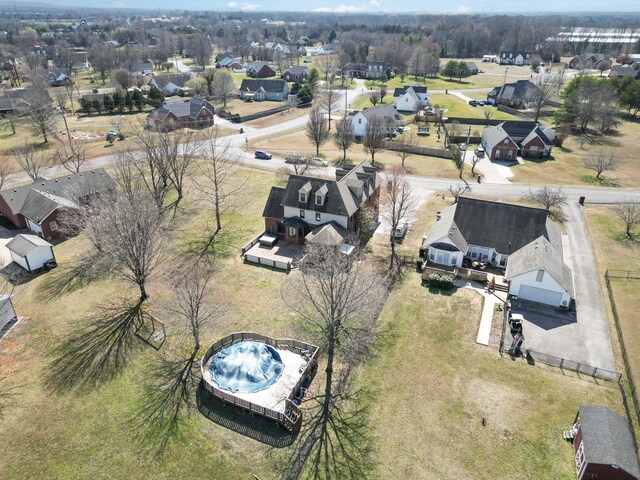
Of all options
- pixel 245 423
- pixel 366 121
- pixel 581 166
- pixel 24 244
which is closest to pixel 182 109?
pixel 366 121


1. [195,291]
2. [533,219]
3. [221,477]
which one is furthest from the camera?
[533,219]

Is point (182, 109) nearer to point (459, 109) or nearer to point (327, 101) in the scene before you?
point (327, 101)

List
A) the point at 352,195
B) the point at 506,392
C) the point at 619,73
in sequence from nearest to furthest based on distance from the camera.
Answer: the point at 506,392 → the point at 352,195 → the point at 619,73

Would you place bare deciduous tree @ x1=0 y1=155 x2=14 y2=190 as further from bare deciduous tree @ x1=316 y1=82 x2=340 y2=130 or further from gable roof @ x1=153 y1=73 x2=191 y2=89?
gable roof @ x1=153 y1=73 x2=191 y2=89

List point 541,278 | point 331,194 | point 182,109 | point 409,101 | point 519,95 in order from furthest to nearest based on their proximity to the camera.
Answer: point 519,95 < point 409,101 < point 182,109 < point 331,194 < point 541,278

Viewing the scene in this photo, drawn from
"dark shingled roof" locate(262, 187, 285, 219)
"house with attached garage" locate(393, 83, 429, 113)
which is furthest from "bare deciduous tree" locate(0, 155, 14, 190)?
"house with attached garage" locate(393, 83, 429, 113)

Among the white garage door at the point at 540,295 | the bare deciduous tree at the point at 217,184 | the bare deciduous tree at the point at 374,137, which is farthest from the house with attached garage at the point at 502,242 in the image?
the bare deciduous tree at the point at 374,137

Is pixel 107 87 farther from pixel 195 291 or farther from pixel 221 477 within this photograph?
pixel 221 477

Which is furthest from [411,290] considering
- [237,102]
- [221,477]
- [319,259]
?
[237,102]
